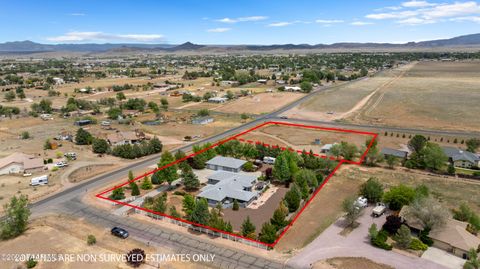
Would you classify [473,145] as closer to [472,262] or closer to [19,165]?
[472,262]

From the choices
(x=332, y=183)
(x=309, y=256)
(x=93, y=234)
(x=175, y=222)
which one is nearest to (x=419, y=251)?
(x=309, y=256)

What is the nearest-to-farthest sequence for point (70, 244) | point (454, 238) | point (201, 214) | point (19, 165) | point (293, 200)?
point (454, 238) → point (70, 244) → point (201, 214) → point (293, 200) → point (19, 165)

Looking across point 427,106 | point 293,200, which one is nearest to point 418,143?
point 293,200

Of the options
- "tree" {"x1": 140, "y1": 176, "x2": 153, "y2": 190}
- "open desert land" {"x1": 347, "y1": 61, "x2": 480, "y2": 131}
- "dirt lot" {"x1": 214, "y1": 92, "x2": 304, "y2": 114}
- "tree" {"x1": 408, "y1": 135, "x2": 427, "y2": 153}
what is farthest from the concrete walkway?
"dirt lot" {"x1": 214, "y1": 92, "x2": 304, "y2": 114}

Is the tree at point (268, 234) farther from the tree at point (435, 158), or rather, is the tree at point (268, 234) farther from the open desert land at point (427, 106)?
the open desert land at point (427, 106)

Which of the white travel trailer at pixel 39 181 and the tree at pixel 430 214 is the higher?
the tree at pixel 430 214

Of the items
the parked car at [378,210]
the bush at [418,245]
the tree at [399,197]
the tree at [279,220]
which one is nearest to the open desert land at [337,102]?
the tree at [399,197]
